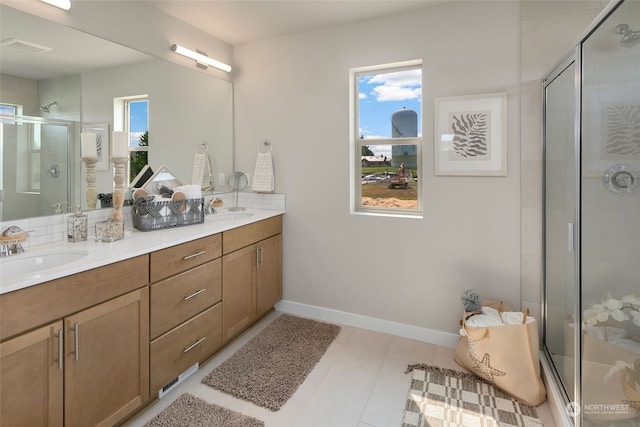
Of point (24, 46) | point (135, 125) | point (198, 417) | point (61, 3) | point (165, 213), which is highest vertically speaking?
point (61, 3)

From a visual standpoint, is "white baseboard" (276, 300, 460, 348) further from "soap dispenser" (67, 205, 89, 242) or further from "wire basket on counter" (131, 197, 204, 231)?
"soap dispenser" (67, 205, 89, 242)

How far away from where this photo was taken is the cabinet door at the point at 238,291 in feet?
7.72

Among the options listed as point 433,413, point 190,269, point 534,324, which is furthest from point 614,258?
point 190,269

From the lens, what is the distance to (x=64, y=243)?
186cm

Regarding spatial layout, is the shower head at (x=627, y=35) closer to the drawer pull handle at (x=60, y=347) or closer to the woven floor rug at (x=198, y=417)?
the woven floor rug at (x=198, y=417)

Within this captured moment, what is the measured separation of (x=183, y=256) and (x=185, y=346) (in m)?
0.55

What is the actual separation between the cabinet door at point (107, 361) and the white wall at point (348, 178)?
152 cm

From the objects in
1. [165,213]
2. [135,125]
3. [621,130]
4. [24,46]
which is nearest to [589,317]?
[621,130]

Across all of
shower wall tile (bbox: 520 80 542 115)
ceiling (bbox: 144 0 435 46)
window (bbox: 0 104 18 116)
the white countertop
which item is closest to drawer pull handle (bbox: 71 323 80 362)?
the white countertop

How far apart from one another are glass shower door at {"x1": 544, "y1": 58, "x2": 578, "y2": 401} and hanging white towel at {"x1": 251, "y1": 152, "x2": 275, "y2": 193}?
2080 mm

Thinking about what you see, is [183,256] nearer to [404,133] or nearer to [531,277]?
[404,133]

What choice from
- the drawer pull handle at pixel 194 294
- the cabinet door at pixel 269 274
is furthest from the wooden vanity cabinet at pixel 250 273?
the drawer pull handle at pixel 194 294

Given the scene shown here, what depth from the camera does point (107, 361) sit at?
1.56 m

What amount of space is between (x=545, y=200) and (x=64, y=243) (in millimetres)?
2870
